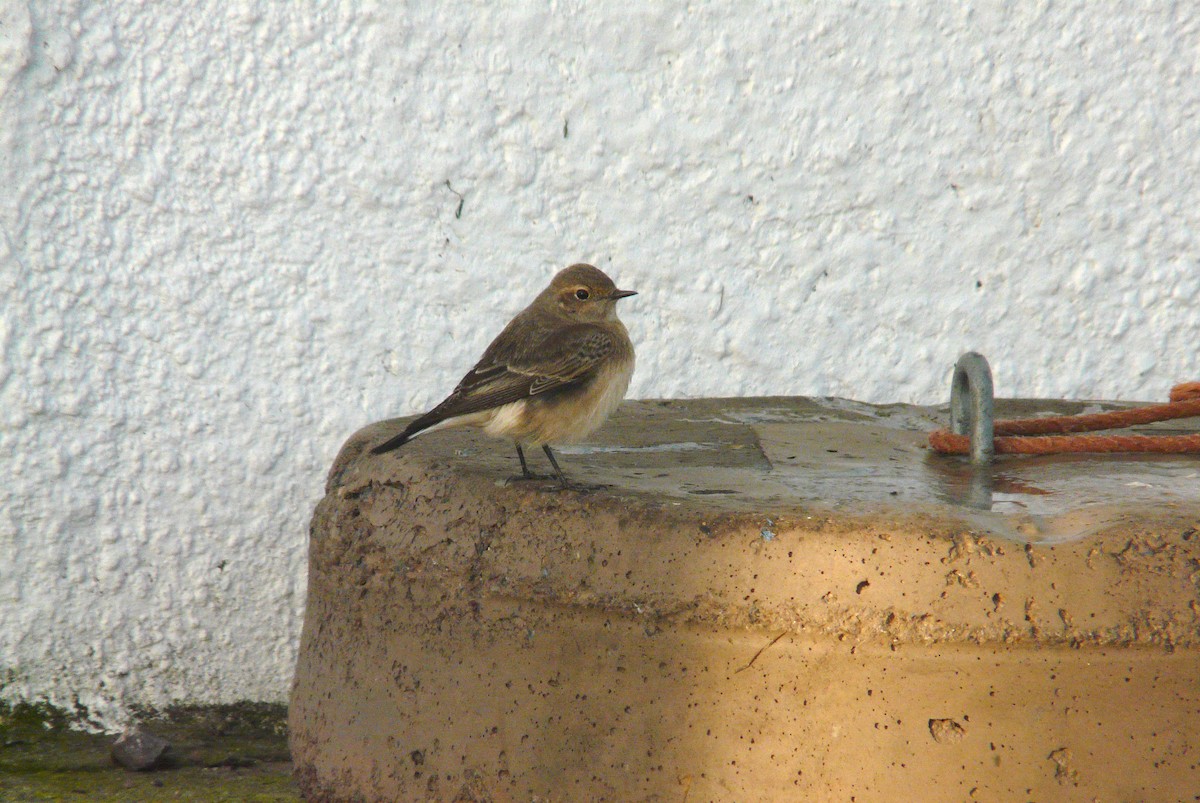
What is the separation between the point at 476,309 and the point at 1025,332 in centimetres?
154

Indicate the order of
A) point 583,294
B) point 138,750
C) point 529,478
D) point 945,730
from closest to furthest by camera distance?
point 945,730 → point 529,478 → point 583,294 → point 138,750

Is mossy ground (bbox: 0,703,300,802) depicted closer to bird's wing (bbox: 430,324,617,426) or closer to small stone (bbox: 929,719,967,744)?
bird's wing (bbox: 430,324,617,426)

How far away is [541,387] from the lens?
93.4 inches

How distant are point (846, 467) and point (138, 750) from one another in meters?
1.93

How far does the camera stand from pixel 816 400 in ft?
9.91

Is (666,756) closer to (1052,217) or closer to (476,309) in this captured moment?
(476,309)

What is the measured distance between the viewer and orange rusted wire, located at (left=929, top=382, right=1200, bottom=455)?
7.25ft

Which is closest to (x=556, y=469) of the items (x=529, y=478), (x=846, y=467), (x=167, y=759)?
(x=529, y=478)

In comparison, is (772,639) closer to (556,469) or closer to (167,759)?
(556,469)

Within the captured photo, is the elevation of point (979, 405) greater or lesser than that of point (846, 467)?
greater

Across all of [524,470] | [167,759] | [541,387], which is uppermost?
Answer: [541,387]

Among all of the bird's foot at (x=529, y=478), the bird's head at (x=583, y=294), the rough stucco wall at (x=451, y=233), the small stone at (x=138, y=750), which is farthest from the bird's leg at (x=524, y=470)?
the small stone at (x=138, y=750)

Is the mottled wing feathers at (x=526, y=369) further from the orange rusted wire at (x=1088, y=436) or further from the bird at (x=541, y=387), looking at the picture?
the orange rusted wire at (x=1088, y=436)

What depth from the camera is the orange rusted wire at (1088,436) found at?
7.25 feet
